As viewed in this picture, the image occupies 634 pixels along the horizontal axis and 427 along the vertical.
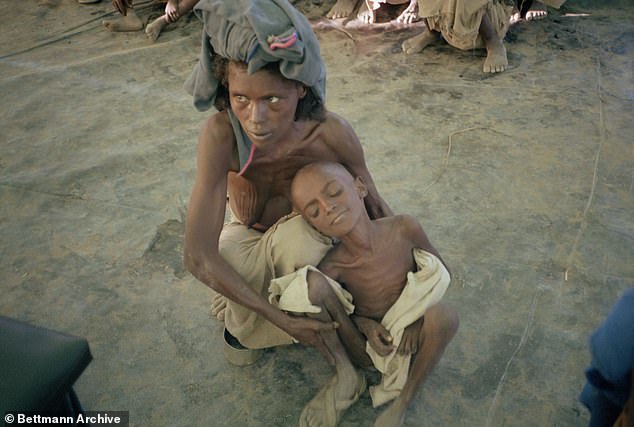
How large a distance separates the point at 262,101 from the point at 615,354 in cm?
110

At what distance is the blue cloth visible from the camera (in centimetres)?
145

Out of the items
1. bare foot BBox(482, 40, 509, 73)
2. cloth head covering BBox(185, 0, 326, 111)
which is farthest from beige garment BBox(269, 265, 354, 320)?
bare foot BBox(482, 40, 509, 73)

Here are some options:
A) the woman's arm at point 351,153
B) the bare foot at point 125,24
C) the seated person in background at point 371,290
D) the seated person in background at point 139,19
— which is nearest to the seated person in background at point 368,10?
the seated person in background at point 139,19

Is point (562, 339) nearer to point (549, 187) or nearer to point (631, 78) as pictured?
point (549, 187)

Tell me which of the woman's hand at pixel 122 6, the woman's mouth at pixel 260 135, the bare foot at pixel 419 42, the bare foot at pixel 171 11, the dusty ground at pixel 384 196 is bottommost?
the dusty ground at pixel 384 196

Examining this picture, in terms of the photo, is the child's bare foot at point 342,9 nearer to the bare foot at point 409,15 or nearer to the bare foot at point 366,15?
the bare foot at point 366,15

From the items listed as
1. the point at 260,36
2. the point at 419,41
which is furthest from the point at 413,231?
the point at 419,41

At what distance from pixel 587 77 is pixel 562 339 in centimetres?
222

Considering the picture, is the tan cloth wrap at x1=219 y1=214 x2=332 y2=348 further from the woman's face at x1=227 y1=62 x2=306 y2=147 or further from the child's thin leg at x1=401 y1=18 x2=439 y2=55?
the child's thin leg at x1=401 y1=18 x2=439 y2=55

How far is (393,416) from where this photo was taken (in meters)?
2.16

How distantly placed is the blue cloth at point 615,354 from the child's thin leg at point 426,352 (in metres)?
0.56

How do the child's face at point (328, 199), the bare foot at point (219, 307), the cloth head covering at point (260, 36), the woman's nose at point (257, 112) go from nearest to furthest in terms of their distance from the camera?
1. the cloth head covering at point (260, 36)
2. the woman's nose at point (257, 112)
3. the child's face at point (328, 199)
4. the bare foot at point (219, 307)

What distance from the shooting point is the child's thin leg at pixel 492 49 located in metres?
4.23

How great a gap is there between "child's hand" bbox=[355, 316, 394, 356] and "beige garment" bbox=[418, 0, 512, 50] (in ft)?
8.81
